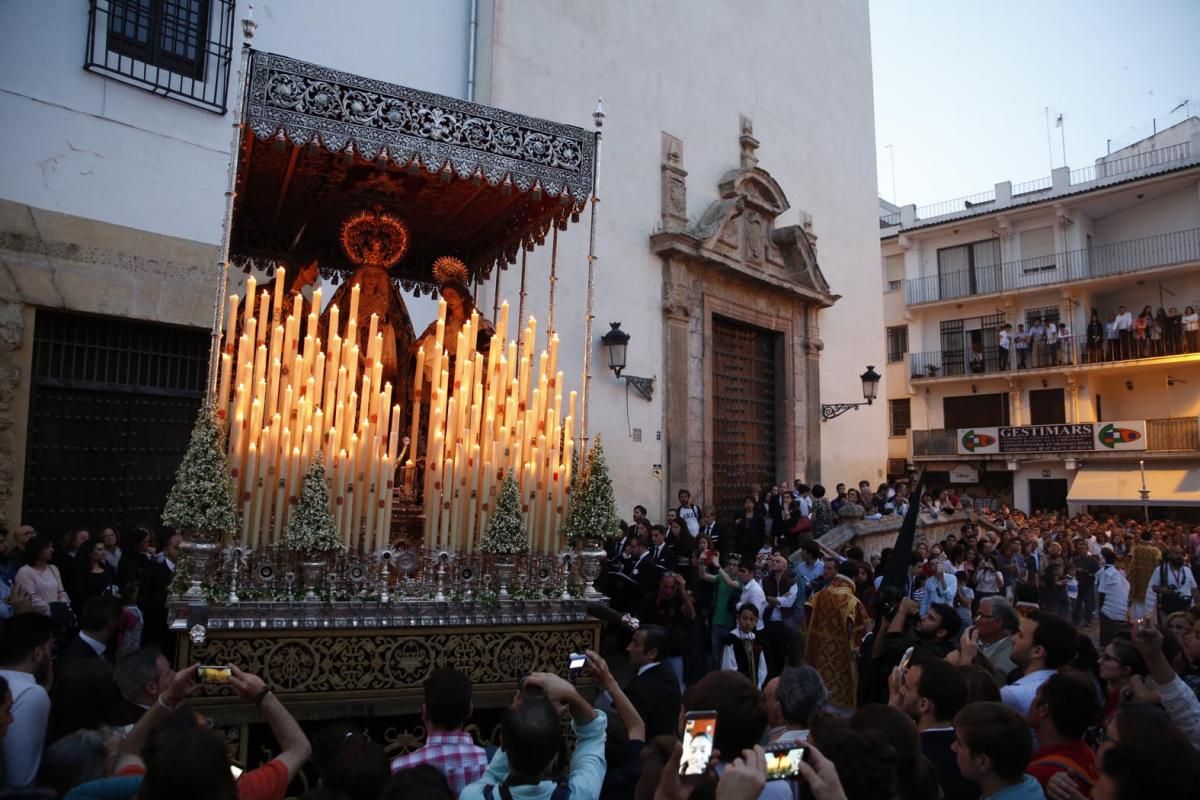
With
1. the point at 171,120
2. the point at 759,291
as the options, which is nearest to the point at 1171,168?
the point at 759,291

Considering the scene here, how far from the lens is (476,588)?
498 cm

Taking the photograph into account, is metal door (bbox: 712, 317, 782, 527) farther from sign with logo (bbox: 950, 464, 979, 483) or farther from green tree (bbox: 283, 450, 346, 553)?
sign with logo (bbox: 950, 464, 979, 483)

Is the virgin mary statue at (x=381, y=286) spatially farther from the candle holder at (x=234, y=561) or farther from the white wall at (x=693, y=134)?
the white wall at (x=693, y=134)

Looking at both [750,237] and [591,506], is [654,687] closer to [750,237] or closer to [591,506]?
[591,506]

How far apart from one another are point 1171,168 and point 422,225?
24.0 meters

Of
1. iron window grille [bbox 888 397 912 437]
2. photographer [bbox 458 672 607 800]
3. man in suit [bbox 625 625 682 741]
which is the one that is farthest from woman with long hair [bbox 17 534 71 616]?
iron window grille [bbox 888 397 912 437]

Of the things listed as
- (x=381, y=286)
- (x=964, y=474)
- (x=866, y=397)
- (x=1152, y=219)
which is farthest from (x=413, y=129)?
(x=1152, y=219)

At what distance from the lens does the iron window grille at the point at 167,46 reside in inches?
308

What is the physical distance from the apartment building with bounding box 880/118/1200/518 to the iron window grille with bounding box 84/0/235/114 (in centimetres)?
1934

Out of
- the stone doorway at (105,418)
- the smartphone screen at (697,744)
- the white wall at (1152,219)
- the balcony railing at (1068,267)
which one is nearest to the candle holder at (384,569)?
the smartphone screen at (697,744)

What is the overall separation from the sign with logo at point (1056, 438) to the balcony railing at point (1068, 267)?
13.1 feet

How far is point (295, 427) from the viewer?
188 inches

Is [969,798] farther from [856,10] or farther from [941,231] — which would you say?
[941,231]

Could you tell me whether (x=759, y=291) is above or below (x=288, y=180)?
above
